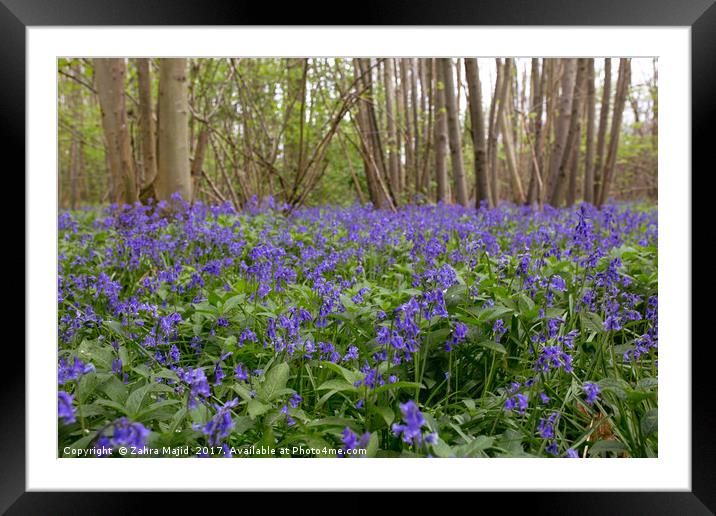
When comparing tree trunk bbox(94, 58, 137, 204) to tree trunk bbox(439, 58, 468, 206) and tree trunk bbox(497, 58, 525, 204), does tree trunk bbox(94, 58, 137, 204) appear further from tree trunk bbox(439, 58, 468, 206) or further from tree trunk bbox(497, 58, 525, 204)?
tree trunk bbox(497, 58, 525, 204)

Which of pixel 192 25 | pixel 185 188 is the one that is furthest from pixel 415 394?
pixel 185 188

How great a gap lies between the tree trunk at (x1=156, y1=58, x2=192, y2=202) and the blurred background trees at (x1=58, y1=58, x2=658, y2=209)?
1 cm

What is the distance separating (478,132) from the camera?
23.5 feet

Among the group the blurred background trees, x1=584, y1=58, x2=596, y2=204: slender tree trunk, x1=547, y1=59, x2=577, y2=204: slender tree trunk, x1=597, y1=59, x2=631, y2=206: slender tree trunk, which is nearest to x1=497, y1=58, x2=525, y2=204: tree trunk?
the blurred background trees

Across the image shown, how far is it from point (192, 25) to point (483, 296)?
1.55 meters

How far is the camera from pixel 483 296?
2316 mm

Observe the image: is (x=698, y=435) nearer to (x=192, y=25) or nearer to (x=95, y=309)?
(x=192, y=25)

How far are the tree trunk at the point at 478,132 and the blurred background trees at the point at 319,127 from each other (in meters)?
0.02

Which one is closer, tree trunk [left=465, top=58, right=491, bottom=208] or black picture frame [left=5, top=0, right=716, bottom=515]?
black picture frame [left=5, top=0, right=716, bottom=515]

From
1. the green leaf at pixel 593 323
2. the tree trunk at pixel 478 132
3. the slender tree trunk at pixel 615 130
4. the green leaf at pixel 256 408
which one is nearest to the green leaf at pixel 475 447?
the green leaf at pixel 256 408

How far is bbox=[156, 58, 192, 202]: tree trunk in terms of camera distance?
17.9 ft

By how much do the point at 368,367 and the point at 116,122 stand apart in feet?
20.4

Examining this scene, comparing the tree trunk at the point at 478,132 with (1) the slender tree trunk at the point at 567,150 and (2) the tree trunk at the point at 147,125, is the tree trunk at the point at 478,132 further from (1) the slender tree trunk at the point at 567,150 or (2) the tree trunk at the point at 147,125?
(2) the tree trunk at the point at 147,125

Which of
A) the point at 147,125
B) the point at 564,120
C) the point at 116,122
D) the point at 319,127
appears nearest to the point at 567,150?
the point at 564,120
